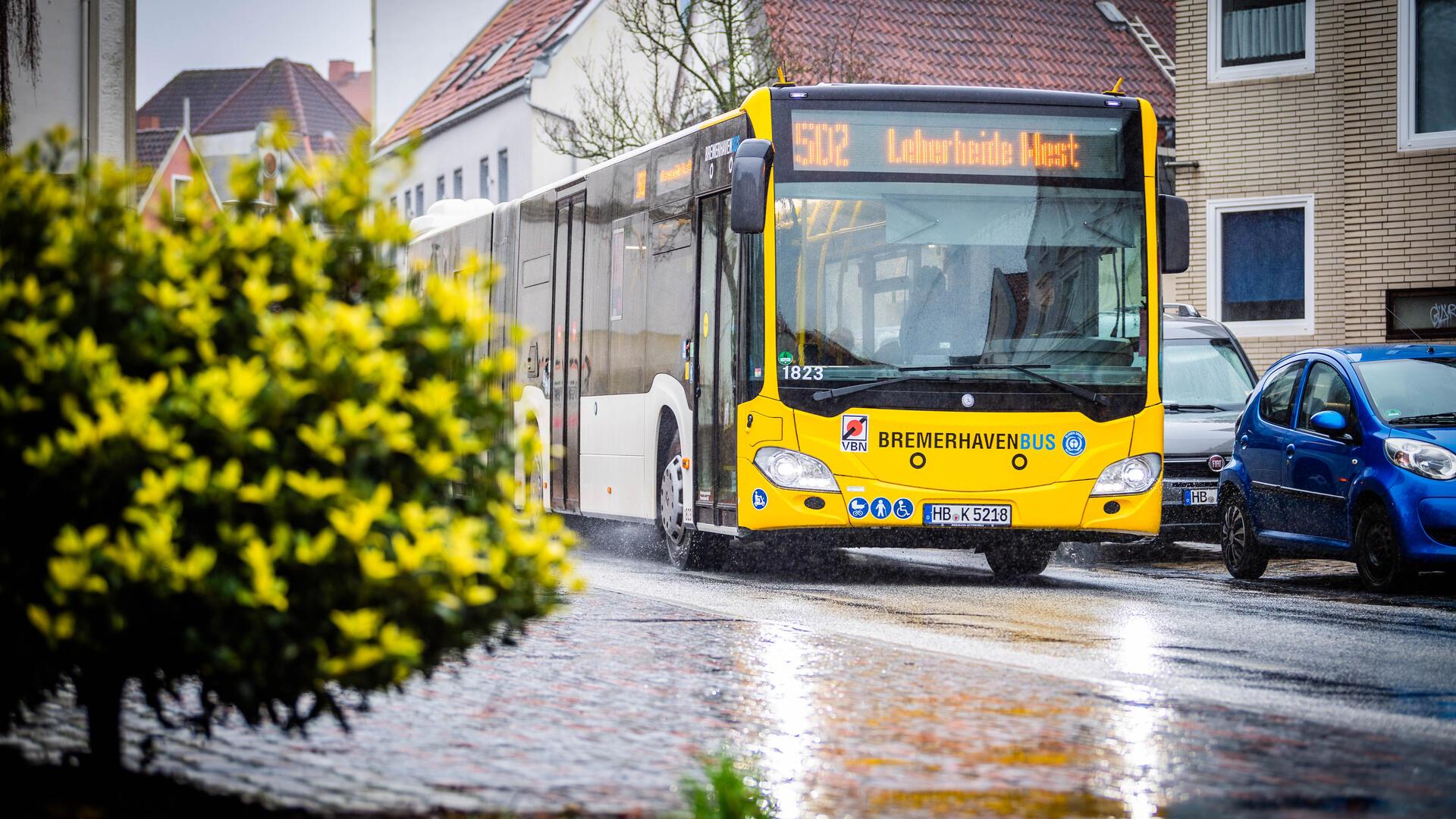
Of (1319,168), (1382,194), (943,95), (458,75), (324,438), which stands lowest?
(324,438)

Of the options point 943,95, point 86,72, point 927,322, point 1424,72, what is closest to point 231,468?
point 927,322

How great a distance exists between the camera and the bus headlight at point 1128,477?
45.3ft

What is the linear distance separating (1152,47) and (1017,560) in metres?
30.6

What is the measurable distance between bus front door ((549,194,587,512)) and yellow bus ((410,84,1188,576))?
12.4ft

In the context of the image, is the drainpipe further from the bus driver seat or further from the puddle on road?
the puddle on road

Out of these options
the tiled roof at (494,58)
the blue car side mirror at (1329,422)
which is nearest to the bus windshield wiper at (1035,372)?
the blue car side mirror at (1329,422)

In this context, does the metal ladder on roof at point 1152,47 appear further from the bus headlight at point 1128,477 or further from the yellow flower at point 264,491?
the yellow flower at point 264,491

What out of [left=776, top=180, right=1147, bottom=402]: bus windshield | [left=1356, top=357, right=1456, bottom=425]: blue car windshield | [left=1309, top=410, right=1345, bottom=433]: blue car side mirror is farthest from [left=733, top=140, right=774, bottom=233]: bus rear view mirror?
[left=1356, top=357, right=1456, bottom=425]: blue car windshield

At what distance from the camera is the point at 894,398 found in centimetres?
1349

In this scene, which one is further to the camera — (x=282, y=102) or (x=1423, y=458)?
(x=282, y=102)

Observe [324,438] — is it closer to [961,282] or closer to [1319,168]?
[961,282]

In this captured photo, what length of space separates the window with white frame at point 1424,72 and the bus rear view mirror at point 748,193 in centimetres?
1640

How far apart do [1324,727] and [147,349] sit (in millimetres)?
4482

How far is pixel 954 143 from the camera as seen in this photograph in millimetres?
13812
